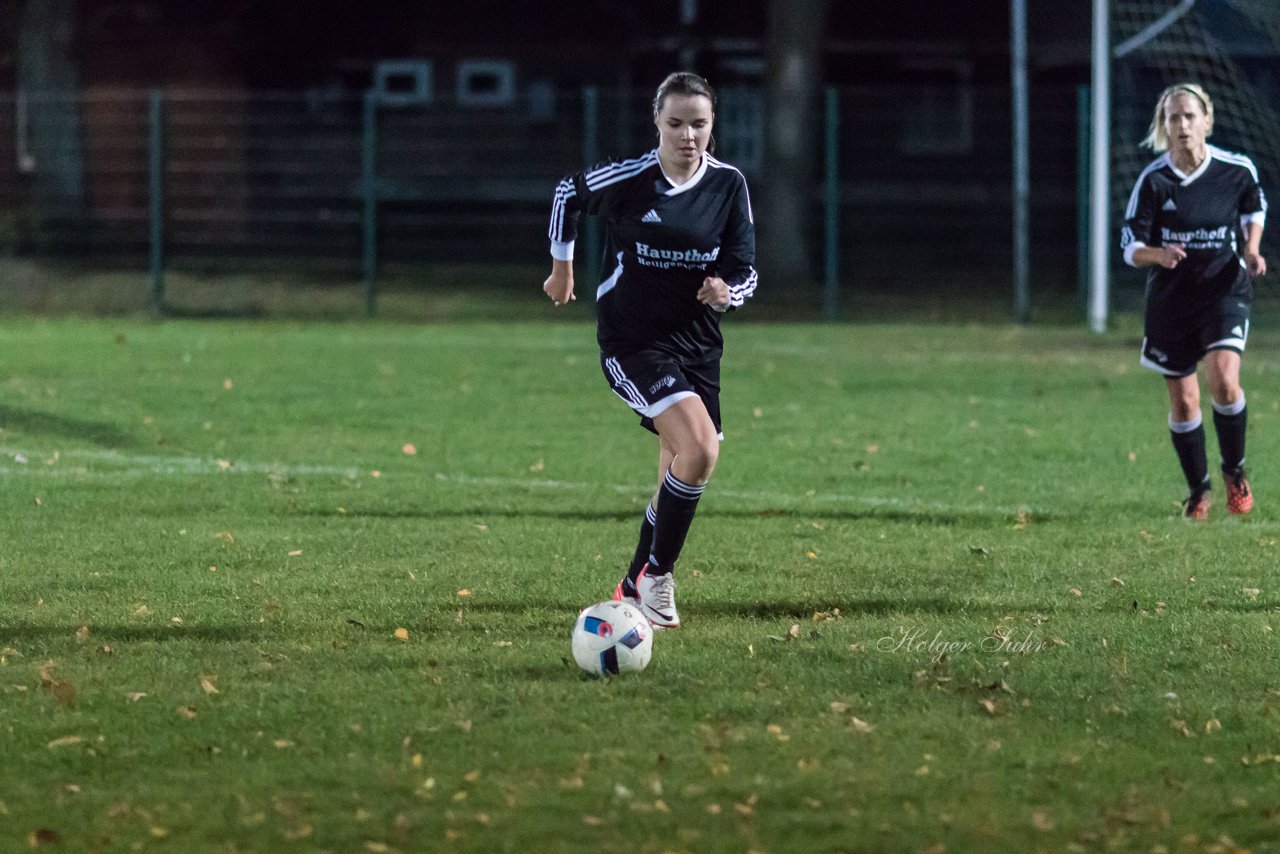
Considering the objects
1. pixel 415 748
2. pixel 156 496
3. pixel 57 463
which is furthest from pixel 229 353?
pixel 415 748

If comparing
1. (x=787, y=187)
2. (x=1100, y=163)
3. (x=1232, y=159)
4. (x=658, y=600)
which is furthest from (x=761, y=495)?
(x=787, y=187)

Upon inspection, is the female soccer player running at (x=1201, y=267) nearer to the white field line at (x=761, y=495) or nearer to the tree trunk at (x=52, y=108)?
the white field line at (x=761, y=495)

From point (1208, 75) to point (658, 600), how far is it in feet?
53.9

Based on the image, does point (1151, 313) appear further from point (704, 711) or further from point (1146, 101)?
point (1146, 101)

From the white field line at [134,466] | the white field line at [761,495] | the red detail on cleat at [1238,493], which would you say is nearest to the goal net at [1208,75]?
the red detail on cleat at [1238,493]

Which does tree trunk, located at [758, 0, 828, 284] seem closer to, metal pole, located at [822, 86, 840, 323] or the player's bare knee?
metal pole, located at [822, 86, 840, 323]

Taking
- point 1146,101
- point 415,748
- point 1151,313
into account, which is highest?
point 1146,101

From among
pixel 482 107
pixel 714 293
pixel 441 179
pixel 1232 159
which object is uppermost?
pixel 482 107

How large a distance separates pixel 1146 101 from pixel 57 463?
567 inches

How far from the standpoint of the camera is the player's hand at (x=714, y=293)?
19.7 feet

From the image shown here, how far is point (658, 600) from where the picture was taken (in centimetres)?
616

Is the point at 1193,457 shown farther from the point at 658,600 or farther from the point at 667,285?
the point at 658,600

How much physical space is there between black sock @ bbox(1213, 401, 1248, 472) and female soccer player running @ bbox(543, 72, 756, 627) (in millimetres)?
3231

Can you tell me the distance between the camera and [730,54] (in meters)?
32.9
